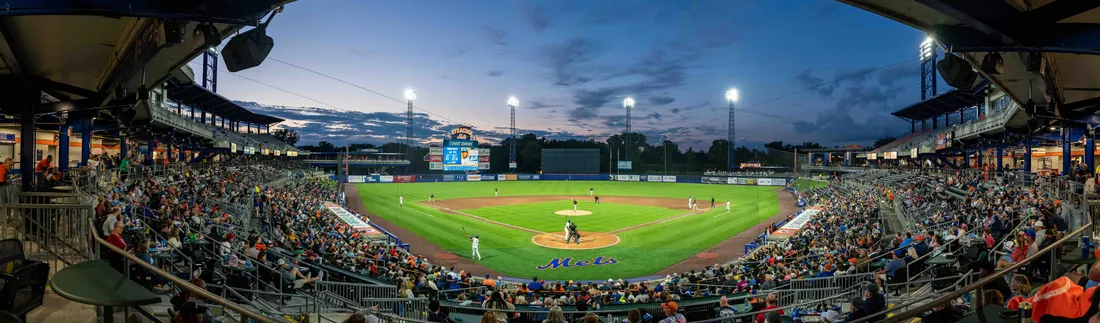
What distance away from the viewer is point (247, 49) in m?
7.16

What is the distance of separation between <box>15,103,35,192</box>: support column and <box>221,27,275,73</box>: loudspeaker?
21.5 feet

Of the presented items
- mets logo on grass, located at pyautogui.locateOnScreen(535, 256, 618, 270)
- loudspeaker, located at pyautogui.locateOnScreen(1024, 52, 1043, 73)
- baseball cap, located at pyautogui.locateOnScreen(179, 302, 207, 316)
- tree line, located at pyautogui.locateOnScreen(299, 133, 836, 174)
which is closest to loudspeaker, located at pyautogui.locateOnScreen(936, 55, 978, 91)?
loudspeaker, located at pyautogui.locateOnScreen(1024, 52, 1043, 73)

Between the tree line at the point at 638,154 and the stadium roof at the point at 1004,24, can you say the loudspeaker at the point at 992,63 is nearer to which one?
the stadium roof at the point at 1004,24

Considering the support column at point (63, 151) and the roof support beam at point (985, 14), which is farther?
the support column at point (63, 151)

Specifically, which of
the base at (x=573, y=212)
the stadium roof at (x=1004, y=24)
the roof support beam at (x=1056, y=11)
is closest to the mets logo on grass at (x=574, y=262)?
the base at (x=573, y=212)

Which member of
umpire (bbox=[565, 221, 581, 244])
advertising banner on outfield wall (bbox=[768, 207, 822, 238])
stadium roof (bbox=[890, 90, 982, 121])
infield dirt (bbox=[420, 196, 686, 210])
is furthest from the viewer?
infield dirt (bbox=[420, 196, 686, 210])

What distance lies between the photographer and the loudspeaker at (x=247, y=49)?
7137 mm

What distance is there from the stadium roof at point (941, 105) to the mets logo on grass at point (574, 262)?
33536 mm

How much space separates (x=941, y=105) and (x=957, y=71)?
53.8 m

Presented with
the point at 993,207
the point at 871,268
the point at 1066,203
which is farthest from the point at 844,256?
the point at 1066,203

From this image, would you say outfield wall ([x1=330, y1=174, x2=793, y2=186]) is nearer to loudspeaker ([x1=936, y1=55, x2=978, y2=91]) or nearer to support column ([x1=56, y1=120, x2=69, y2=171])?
support column ([x1=56, y1=120, x2=69, y2=171])

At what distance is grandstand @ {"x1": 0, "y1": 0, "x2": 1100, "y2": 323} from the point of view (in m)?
5.68

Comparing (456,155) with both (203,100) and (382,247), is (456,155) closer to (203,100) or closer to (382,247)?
(203,100)

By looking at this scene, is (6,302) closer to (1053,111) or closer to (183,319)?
(183,319)
